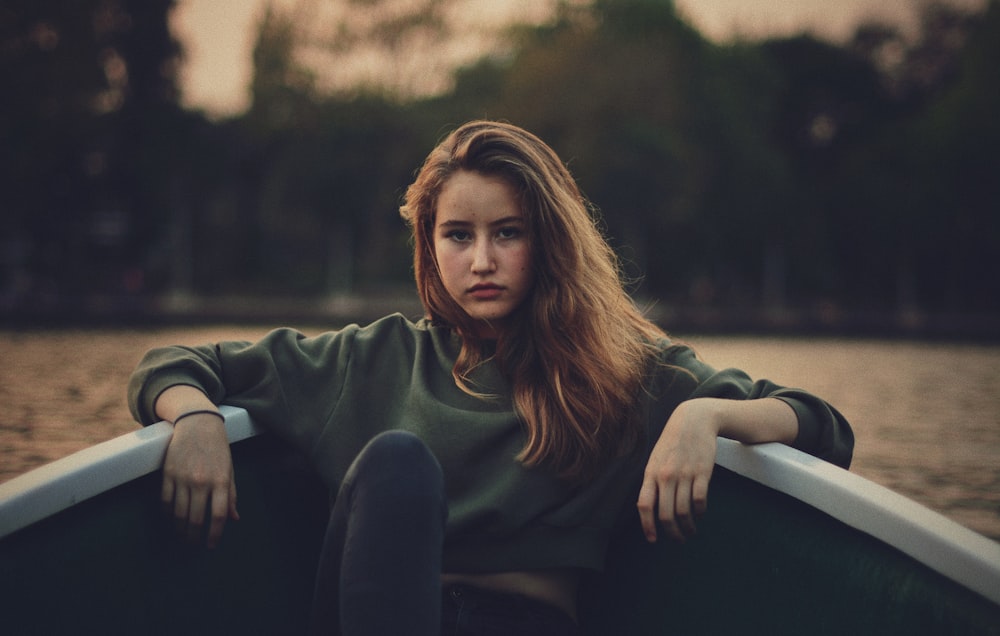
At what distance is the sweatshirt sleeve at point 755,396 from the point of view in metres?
1.92

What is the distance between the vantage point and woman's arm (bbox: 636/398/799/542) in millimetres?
1741

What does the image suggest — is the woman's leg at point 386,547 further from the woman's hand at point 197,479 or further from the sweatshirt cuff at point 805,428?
the sweatshirt cuff at point 805,428

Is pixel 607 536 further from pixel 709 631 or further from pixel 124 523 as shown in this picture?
pixel 124 523

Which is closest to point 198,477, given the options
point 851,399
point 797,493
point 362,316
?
point 797,493

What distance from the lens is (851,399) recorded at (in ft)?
38.0

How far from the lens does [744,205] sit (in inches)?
1264

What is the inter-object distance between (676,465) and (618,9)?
107ft

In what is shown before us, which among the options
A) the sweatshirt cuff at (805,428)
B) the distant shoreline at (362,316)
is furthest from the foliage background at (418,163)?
the sweatshirt cuff at (805,428)

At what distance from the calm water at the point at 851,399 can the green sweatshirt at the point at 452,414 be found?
4.44 m

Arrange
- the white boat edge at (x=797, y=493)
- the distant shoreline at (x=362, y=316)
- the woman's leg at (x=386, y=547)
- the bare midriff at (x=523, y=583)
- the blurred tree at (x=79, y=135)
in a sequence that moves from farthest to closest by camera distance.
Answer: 1. the blurred tree at (x=79, y=135)
2. the distant shoreline at (x=362, y=316)
3. the bare midriff at (x=523, y=583)
4. the woman's leg at (x=386, y=547)
5. the white boat edge at (x=797, y=493)

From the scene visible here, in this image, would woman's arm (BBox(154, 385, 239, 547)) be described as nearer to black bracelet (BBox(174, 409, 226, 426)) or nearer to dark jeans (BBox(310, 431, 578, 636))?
black bracelet (BBox(174, 409, 226, 426))

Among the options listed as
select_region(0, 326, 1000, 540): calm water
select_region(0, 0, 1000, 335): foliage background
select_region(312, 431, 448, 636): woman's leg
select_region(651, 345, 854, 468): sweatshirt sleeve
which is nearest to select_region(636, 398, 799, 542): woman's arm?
select_region(651, 345, 854, 468): sweatshirt sleeve

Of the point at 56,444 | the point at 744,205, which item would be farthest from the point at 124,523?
the point at 744,205

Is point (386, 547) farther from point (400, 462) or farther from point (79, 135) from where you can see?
point (79, 135)
